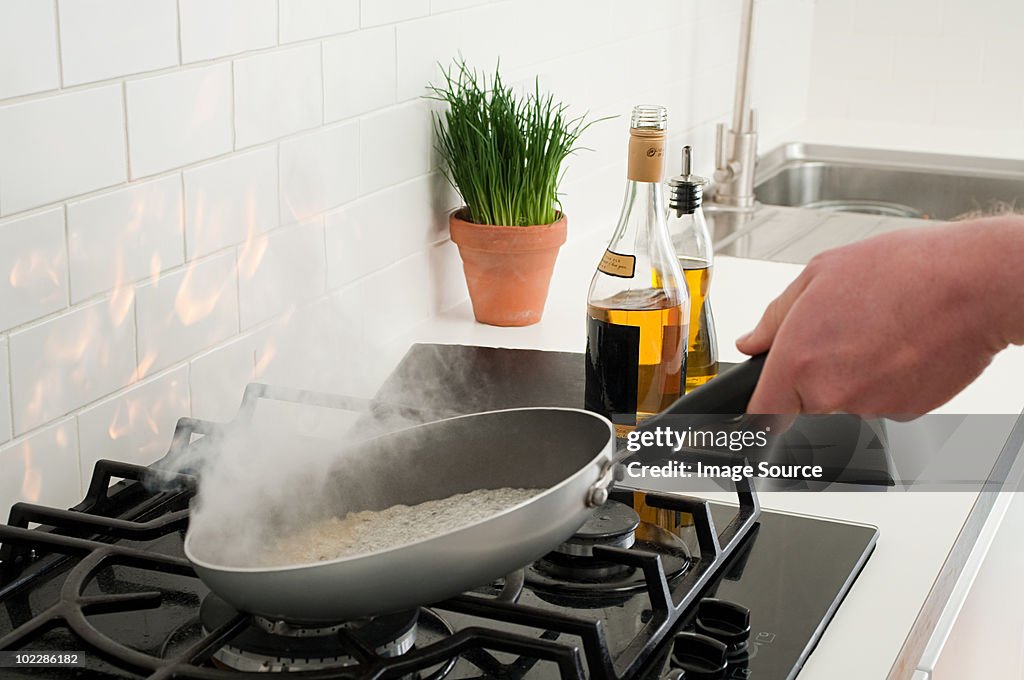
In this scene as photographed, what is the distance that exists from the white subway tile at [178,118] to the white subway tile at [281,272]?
0.13m

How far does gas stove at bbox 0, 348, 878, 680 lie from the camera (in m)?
0.73

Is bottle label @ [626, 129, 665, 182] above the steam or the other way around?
above

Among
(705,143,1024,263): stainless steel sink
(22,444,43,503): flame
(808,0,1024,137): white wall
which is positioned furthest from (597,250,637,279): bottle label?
(808,0,1024,137): white wall

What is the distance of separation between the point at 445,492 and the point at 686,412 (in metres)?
0.19

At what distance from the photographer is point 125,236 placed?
3.37ft

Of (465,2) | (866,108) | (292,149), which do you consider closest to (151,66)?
(292,149)

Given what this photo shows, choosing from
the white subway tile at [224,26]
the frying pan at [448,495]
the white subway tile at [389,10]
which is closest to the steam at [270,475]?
the frying pan at [448,495]

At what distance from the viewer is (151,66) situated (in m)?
1.03

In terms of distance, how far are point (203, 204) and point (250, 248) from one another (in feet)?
0.30

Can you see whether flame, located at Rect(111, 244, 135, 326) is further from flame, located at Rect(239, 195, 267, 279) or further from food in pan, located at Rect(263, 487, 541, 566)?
food in pan, located at Rect(263, 487, 541, 566)

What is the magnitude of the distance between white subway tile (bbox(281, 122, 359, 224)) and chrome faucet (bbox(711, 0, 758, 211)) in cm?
107

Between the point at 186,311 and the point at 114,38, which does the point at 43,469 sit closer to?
the point at 186,311

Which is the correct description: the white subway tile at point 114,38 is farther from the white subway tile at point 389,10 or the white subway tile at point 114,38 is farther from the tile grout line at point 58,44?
the white subway tile at point 389,10

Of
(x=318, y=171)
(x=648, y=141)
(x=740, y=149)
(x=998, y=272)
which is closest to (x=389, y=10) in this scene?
(x=318, y=171)
